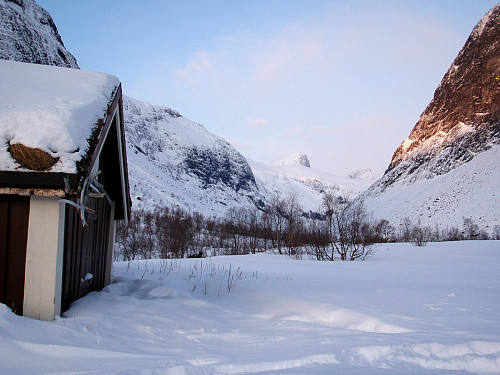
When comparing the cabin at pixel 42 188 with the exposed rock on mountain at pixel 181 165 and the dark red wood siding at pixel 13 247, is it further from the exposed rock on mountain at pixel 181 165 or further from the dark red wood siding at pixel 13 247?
the exposed rock on mountain at pixel 181 165

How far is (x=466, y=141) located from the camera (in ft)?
244

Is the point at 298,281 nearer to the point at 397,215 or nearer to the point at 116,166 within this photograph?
the point at 116,166

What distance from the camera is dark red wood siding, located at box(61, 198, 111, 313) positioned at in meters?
4.89

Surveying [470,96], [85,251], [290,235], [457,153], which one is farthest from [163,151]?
[85,251]

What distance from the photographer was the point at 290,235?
25.8 m

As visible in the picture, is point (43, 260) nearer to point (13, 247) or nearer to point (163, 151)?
point (13, 247)

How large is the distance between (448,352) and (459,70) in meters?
104

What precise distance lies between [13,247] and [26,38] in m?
78.4

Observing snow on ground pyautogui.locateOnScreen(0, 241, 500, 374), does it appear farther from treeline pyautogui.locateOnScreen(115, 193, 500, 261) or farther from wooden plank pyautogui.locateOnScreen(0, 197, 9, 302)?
treeline pyautogui.locateOnScreen(115, 193, 500, 261)

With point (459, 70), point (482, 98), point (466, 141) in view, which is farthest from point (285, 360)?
point (459, 70)

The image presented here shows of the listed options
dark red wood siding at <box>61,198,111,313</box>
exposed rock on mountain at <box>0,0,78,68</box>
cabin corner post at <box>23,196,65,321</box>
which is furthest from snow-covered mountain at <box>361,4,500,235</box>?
exposed rock on mountain at <box>0,0,78,68</box>

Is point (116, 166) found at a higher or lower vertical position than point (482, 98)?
lower

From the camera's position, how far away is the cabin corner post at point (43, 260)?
4.30 metres

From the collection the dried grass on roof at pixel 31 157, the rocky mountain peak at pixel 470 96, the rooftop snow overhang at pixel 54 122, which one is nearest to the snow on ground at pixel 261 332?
the rooftop snow overhang at pixel 54 122
